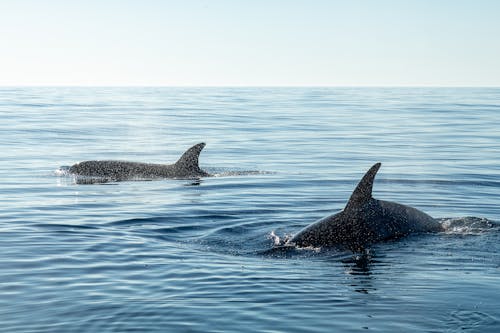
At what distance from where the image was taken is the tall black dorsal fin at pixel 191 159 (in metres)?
24.3

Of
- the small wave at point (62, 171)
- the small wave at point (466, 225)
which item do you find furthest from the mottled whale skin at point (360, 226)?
the small wave at point (62, 171)

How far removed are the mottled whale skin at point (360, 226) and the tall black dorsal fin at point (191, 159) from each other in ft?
36.3

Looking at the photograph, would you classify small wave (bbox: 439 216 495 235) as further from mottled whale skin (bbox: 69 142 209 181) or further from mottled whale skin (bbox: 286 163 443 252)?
mottled whale skin (bbox: 69 142 209 181)

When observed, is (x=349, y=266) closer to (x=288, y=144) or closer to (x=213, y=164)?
(x=213, y=164)

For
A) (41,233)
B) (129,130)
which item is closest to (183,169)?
(41,233)

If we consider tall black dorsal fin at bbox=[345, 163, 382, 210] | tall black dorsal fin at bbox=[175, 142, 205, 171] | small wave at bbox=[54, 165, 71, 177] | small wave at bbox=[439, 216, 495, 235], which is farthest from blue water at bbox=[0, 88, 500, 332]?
tall black dorsal fin at bbox=[175, 142, 205, 171]

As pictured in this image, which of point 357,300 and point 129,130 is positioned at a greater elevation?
point 129,130

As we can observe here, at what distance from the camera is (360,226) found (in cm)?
1340

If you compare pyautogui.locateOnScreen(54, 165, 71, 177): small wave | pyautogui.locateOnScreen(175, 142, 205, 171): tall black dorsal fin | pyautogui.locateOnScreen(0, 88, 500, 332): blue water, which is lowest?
pyautogui.locateOnScreen(0, 88, 500, 332): blue water

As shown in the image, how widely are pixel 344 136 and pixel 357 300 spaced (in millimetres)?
30000

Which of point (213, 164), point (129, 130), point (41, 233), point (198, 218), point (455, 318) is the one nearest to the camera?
point (455, 318)

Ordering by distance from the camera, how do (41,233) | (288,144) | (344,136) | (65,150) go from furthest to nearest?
(344,136) < (288,144) < (65,150) < (41,233)

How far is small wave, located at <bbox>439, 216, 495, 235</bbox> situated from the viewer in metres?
14.5

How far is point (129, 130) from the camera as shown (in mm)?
47031
